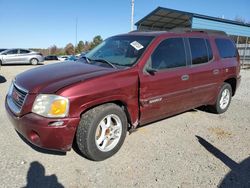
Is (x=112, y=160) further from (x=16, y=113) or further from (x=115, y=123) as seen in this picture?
(x=16, y=113)

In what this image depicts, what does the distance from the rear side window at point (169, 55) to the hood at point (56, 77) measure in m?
0.87

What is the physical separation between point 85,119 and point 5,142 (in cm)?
165

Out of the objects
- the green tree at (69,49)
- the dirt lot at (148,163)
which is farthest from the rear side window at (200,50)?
the green tree at (69,49)

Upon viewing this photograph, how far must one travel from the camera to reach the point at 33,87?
3303 millimetres

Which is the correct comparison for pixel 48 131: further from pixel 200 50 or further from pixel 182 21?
pixel 182 21

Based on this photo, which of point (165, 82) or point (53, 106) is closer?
point (53, 106)

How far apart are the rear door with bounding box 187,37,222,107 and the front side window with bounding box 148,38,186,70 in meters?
0.30

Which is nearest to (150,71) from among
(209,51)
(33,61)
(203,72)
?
(203,72)

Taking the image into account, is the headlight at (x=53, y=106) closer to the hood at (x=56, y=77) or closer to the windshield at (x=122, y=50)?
the hood at (x=56, y=77)

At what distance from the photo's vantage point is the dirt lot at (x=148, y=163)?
308 centimetres

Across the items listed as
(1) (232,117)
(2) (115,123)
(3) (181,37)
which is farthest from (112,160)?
(1) (232,117)

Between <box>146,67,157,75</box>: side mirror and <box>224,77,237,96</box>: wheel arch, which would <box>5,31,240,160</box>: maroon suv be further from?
<box>224,77,237,96</box>: wheel arch

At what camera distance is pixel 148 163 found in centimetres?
352

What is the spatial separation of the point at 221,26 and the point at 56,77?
65.5ft
